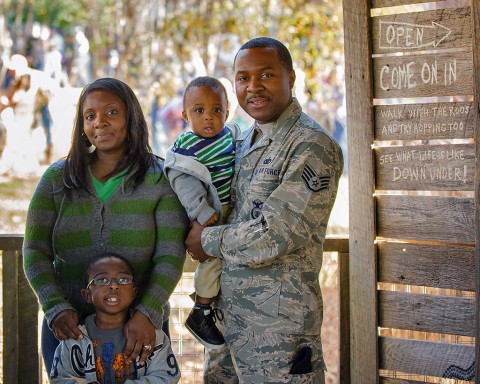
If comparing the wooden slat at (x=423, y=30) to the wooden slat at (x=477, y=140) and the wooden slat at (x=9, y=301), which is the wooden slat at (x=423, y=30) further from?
the wooden slat at (x=9, y=301)

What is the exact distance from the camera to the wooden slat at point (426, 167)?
11.9ft

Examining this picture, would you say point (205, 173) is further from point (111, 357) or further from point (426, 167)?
point (426, 167)

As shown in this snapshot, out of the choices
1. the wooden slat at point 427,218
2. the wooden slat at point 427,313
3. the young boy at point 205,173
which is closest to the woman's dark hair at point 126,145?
the young boy at point 205,173

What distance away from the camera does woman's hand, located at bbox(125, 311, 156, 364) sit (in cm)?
315

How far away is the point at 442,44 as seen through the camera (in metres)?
3.68

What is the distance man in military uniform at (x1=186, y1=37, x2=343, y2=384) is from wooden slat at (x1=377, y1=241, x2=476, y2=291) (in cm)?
76

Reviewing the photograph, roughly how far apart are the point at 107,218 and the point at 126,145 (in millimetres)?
311

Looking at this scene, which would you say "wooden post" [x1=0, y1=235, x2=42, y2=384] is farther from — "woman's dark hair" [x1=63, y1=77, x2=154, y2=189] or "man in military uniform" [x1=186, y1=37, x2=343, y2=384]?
"man in military uniform" [x1=186, y1=37, x2=343, y2=384]

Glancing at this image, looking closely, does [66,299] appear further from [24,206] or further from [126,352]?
[24,206]

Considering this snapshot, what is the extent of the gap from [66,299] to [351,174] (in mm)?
1484

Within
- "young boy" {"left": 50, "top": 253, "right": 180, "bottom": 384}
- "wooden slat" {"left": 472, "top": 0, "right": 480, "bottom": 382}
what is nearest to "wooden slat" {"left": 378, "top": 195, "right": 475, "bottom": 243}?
"wooden slat" {"left": 472, "top": 0, "right": 480, "bottom": 382}

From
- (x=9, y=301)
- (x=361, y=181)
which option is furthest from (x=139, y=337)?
(x=361, y=181)

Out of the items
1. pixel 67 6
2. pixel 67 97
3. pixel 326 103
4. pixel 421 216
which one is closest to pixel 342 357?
pixel 421 216

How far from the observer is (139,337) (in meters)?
3.15
